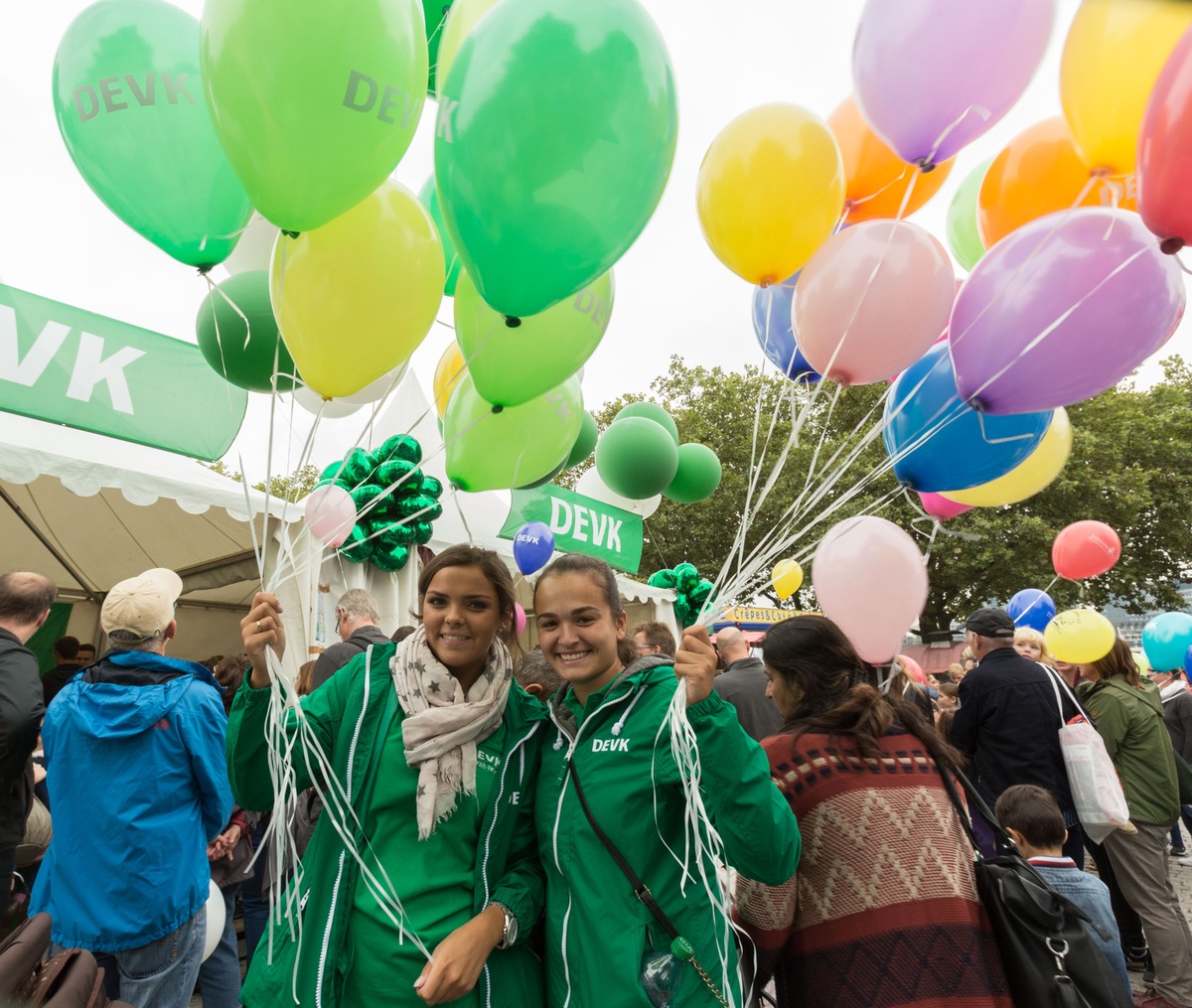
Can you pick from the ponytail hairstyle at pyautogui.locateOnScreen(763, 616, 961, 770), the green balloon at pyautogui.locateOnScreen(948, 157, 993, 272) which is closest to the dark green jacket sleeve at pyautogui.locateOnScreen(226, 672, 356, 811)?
the ponytail hairstyle at pyautogui.locateOnScreen(763, 616, 961, 770)

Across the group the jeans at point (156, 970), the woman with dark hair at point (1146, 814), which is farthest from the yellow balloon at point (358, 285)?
the woman with dark hair at point (1146, 814)

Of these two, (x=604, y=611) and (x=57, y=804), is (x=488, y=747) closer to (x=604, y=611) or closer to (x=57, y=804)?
(x=604, y=611)

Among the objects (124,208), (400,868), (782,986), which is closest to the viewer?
(400,868)

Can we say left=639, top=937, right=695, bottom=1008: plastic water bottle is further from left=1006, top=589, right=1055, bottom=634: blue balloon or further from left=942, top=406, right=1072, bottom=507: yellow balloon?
left=1006, top=589, right=1055, bottom=634: blue balloon

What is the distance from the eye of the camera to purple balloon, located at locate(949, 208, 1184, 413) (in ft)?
6.01

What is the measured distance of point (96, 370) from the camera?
13.9ft

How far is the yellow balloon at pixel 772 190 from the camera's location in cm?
227

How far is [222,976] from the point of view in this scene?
2.80 m

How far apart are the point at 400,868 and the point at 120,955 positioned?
1.47 metres

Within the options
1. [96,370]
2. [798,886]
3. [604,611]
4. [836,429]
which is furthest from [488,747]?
[836,429]

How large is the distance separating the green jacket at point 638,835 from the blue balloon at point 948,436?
4.38ft

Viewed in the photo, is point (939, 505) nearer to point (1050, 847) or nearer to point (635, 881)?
point (1050, 847)

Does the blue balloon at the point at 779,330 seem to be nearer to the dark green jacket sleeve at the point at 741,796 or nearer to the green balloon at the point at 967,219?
the green balloon at the point at 967,219

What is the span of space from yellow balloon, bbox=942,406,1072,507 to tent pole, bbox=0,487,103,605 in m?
6.60
